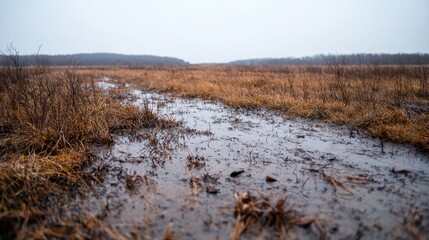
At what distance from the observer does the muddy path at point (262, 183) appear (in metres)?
2.19

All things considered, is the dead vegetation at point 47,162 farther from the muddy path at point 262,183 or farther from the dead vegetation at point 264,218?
the dead vegetation at point 264,218

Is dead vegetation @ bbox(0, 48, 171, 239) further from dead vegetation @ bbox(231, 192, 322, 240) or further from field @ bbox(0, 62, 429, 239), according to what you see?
dead vegetation @ bbox(231, 192, 322, 240)

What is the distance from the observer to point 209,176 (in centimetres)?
322

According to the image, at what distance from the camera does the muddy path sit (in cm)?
219

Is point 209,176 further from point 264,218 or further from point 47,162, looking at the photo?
point 47,162

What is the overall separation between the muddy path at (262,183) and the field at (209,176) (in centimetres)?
1

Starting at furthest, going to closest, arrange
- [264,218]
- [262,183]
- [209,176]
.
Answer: [209,176] → [262,183] → [264,218]

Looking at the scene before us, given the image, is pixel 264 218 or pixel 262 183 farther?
pixel 262 183

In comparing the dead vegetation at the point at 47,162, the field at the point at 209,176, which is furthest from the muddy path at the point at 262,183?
the dead vegetation at the point at 47,162

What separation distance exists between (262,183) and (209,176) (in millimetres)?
696

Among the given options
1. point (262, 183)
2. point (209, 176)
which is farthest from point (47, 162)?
point (262, 183)

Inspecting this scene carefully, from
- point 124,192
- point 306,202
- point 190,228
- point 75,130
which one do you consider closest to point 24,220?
point 124,192

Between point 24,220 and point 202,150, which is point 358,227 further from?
point 24,220

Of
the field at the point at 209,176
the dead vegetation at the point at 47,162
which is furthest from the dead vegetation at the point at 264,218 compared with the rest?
the dead vegetation at the point at 47,162
